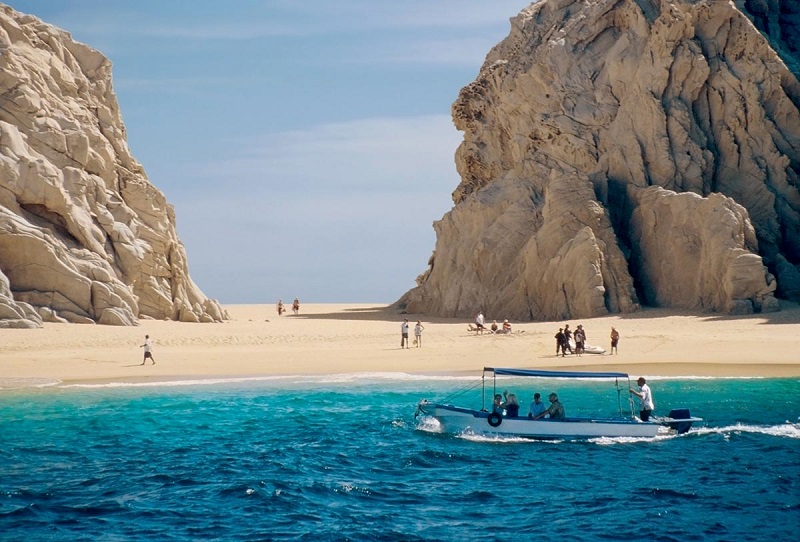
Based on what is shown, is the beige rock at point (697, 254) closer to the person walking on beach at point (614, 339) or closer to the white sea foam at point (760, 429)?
the person walking on beach at point (614, 339)

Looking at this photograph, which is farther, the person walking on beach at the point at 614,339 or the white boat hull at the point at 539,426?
the person walking on beach at the point at 614,339

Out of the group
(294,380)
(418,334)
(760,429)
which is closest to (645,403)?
(760,429)

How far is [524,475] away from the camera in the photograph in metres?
18.4

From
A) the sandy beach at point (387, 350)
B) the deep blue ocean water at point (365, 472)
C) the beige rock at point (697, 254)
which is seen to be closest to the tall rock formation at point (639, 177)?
the beige rock at point (697, 254)

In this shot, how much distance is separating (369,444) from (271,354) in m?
15.0

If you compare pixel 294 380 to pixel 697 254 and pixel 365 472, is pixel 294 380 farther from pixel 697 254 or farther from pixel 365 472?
pixel 697 254

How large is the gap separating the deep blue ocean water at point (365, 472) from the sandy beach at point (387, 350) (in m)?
3.34

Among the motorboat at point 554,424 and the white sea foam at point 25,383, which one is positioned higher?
the white sea foam at point 25,383

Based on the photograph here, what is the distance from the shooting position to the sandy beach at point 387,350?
3166 centimetres

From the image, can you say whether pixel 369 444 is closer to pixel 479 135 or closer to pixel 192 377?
pixel 192 377

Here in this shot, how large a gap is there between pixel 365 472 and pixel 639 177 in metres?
32.3

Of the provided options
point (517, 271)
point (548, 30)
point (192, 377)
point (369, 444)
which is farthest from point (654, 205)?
point (369, 444)

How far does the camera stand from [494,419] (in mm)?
22156

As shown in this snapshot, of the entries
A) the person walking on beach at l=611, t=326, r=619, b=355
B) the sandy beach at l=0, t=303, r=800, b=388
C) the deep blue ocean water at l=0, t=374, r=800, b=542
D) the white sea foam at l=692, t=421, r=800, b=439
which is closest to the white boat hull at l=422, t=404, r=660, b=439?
the deep blue ocean water at l=0, t=374, r=800, b=542
